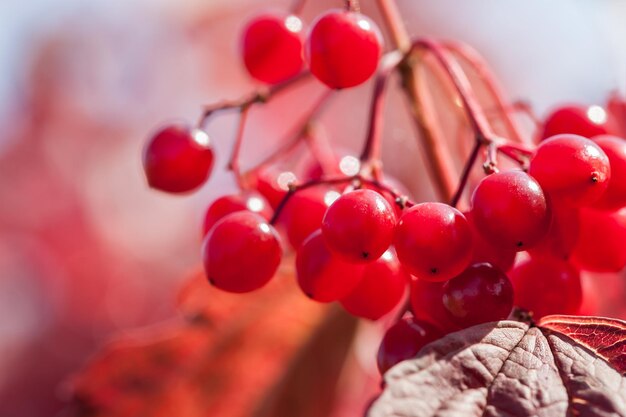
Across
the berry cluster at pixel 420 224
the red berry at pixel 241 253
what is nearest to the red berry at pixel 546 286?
the berry cluster at pixel 420 224

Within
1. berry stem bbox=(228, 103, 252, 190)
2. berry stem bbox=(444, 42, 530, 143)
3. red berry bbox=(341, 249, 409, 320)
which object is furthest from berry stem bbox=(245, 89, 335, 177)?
red berry bbox=(341, 249, 409, 320)

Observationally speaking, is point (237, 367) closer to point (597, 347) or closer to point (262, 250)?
point (262, 250)

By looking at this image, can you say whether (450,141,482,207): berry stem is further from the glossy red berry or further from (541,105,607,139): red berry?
the glossy red berry

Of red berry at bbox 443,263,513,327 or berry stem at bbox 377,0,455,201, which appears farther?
berry stem at bbox 377,0,455,201

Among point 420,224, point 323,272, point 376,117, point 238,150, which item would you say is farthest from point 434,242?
point 238,150

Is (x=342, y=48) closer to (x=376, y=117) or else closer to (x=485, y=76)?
(x=376, y=117)
